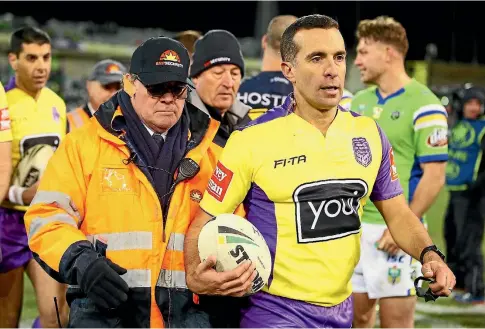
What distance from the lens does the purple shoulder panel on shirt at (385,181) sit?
144 inches

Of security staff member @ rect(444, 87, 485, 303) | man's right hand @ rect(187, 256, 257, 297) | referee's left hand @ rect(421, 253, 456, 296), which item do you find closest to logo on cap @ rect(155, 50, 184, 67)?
man's right hand @ rect(187, 256, 257, 297)

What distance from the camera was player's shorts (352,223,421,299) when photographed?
527 centimetres

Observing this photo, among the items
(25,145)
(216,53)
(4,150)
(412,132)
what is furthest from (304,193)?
(25,145)

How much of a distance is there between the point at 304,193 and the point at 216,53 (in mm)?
1643

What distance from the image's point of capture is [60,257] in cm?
325

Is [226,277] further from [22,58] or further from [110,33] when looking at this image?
[110,33]

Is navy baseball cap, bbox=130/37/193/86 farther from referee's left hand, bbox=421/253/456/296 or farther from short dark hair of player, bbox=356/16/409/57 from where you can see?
short dark hair of player, bbox=356/16/409/57

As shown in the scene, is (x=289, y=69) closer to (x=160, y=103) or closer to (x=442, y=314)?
(x=160, y=103)

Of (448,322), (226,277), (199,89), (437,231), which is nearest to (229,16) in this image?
(437,231)

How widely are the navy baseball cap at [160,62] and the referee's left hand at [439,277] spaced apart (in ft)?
4.34

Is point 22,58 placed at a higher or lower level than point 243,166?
higher

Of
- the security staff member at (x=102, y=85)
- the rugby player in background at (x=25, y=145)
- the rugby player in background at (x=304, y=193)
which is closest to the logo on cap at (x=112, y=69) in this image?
the security staff member at (x=102, y=85)

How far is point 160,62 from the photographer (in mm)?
3479

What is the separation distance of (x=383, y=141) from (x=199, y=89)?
145 cm
